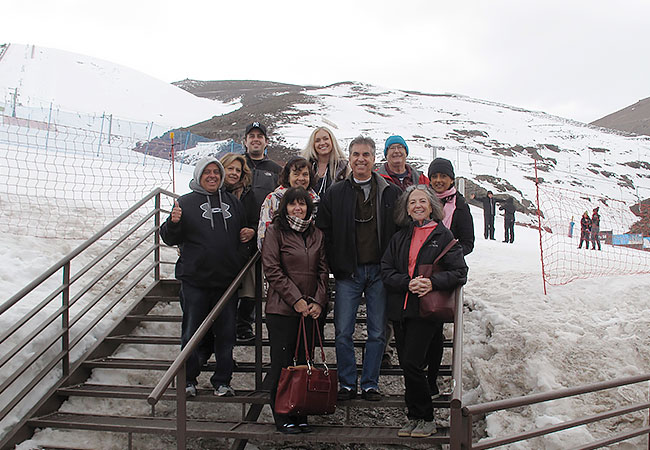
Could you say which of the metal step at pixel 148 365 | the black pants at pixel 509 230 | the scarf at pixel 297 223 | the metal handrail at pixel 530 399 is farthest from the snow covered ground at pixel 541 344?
the black pants at pixel 509 230

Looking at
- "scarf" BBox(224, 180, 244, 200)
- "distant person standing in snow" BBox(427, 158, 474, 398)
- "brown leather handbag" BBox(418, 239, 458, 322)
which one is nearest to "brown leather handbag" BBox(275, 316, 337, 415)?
"brown leather handbag" BBox(418, 239, 458, 322)

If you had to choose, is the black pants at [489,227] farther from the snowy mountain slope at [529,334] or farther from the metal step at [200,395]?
the metal step at [200,395]

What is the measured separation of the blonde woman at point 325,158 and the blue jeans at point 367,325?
89 cm

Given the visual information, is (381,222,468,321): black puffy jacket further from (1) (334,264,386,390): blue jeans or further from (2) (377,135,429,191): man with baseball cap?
(2) (377,135,429,191): man with baseball cap

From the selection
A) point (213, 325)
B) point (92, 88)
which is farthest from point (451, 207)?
point (92, 88)

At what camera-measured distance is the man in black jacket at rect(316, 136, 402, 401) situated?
3773mm

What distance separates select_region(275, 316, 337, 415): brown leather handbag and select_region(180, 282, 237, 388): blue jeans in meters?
0.76

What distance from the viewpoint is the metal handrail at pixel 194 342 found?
2.94 metres

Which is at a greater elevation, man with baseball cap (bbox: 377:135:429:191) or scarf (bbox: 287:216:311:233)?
man with baseball cap (bbox: 377:135:429:191)

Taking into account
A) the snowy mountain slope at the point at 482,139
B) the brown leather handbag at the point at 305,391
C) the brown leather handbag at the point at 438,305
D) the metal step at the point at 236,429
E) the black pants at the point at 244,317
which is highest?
the snowy mountain slope at the point at 482,139

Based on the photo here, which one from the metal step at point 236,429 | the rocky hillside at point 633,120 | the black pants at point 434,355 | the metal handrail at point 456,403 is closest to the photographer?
the metal handrail at point 456,403

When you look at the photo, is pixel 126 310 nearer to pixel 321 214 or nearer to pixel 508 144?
pixel 321 214

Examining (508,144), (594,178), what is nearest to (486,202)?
(594,178)

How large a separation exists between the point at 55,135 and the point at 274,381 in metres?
14.8
